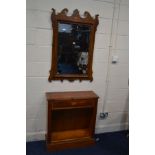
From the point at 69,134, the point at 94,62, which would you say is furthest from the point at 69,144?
the point at 94,62

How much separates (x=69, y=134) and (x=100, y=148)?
1.70 feet

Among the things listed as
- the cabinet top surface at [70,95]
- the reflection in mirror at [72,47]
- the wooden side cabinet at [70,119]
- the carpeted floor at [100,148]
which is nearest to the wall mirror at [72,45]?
the reflection in mirror at [72,47]

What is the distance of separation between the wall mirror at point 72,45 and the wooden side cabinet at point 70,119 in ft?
1.08

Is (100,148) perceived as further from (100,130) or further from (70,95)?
(70,95)

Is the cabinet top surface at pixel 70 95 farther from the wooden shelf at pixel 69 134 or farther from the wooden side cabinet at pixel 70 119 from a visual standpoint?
the wooden shelf at pixel 69 134

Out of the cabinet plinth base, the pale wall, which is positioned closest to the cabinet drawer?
the pale wall

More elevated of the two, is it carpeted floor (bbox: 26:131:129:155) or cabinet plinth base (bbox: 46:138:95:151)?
cabinet plinth base (bbox: 46:138:95:151)

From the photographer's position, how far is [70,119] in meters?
2.91

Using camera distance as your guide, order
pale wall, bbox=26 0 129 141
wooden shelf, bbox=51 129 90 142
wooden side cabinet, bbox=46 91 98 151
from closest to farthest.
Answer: pale wall, bbox=26 0 129 141
wooden side cabinet, bbox=46 91 98 151
wooden shelf, bbox=51 129 90 142

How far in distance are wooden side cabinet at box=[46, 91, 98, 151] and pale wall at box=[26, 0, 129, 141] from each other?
0.17m

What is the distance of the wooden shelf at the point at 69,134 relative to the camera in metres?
2.73

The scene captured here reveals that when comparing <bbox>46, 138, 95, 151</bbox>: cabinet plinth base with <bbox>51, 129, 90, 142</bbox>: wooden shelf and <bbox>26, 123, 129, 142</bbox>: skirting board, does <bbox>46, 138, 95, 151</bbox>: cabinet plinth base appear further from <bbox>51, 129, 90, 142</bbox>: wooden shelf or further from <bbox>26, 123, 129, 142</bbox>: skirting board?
<bbox>26, 123, 129, 142</bbox>: skirting board

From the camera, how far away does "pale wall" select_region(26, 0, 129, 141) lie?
2439 millimetres
